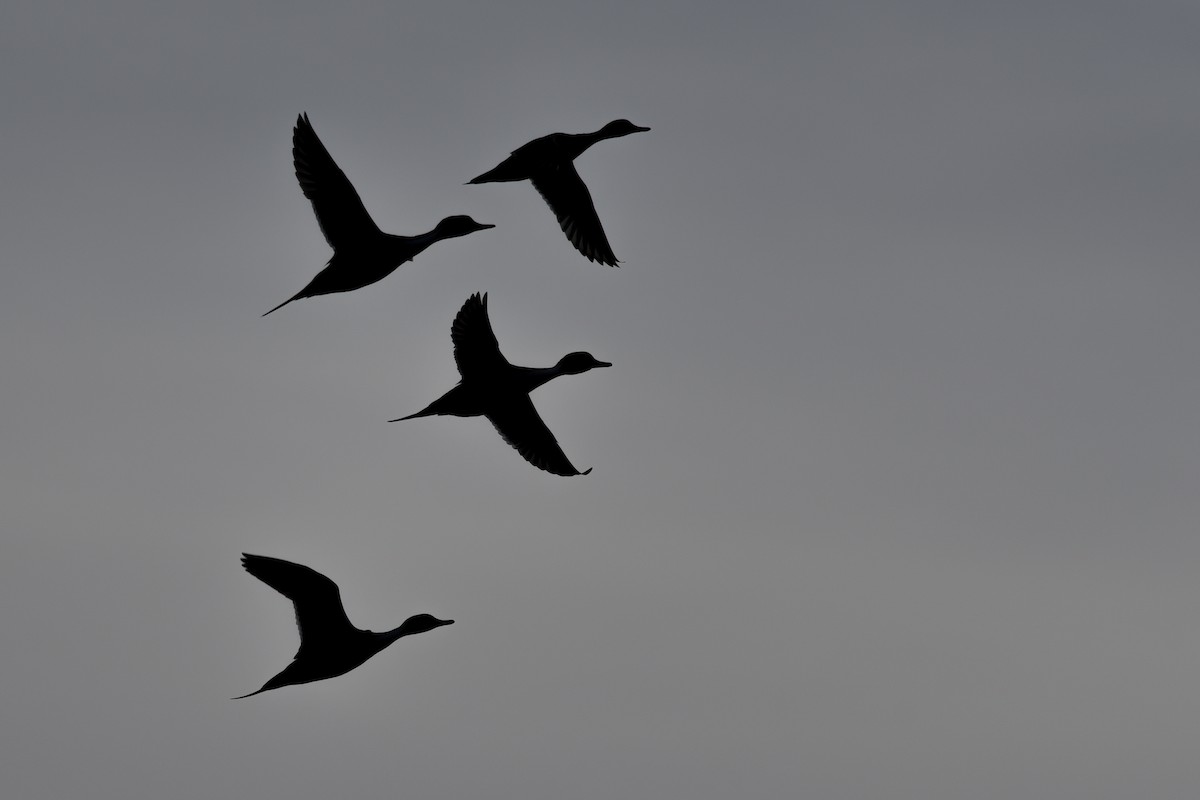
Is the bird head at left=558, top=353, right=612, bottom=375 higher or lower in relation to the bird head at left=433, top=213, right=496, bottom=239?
lower

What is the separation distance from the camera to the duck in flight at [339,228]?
2339cm

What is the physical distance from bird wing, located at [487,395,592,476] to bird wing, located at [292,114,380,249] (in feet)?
14.0

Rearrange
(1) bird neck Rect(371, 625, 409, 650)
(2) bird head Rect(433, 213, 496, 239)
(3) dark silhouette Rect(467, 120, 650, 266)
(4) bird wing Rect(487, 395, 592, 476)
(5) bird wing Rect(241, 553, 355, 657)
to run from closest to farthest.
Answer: (5) bird wing Rect(241, 553, 355, 657)
(1) bird neck Rect(371, 625, 409, 650)
(2) bird head Rect(433, 213, 496, 239)
(4) bird wing Rect(487, 395, 592, 476)
(3) dark silhouette Rect(467, 120, 650, 266)

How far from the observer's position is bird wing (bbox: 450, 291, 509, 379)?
24.0 metres

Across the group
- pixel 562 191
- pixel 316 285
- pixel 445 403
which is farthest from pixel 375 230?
pixel 562 191

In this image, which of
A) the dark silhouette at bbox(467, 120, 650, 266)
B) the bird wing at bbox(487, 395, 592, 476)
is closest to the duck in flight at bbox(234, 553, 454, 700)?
the bird wing at bbox(487, 395, 592, 476)

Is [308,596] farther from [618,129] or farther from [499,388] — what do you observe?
[618,129]

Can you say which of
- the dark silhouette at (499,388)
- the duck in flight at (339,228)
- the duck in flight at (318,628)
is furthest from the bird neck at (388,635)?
the duck in flight at (339,228)

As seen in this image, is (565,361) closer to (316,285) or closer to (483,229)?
(483,229)

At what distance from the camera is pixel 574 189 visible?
2806 centimetres

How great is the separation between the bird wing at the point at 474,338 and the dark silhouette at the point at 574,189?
3486 millimetres

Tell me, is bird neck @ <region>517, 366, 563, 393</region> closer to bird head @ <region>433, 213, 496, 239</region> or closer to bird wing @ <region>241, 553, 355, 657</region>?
bird head @ <region>433, 213, 496, 239</region>

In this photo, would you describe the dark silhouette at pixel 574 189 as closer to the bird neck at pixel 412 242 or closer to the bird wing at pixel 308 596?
the bird neck at pixel 412 242

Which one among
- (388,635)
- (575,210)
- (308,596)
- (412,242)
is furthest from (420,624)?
(575,210)
